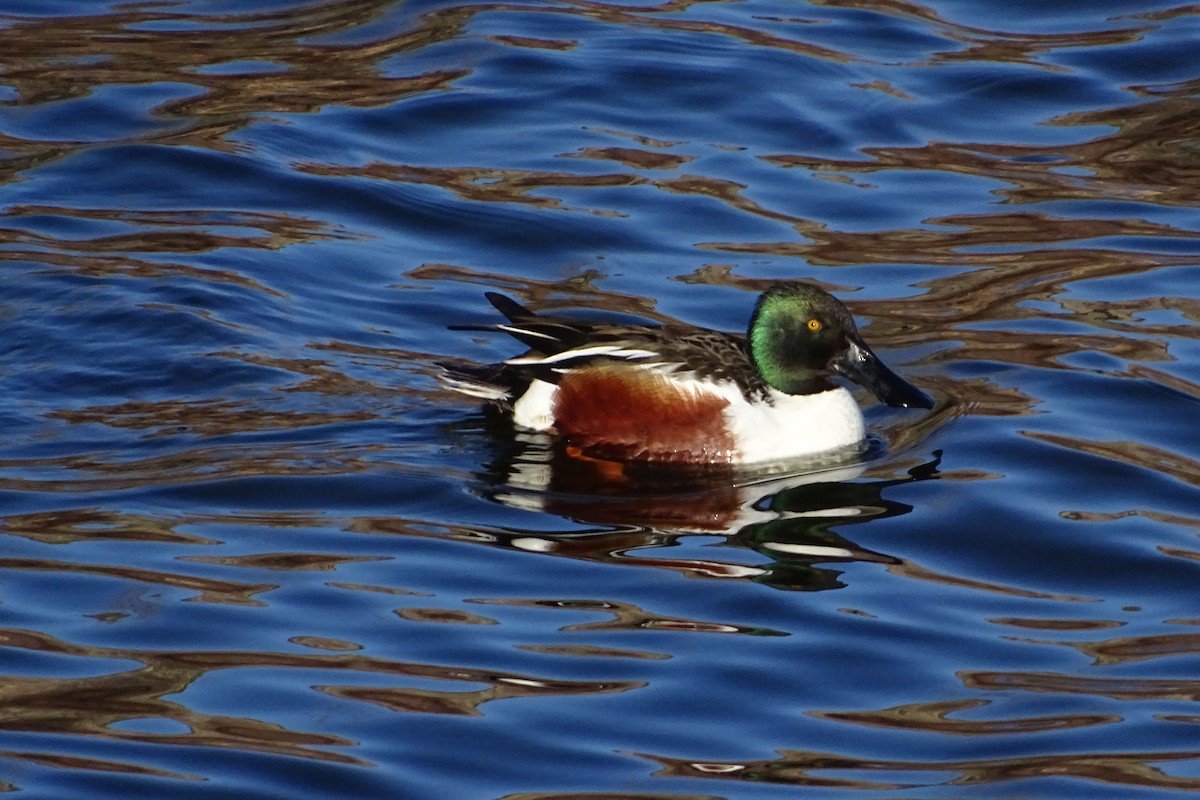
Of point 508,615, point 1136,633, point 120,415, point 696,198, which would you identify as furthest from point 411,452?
point 696,198

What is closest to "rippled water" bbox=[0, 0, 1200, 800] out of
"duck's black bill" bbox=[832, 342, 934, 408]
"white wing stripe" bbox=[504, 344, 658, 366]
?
"duck's black bill" bbox=[832, 342, 934, 408]

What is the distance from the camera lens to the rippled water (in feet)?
17.1

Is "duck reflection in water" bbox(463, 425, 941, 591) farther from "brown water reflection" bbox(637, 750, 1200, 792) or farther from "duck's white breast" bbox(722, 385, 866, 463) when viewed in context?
"brown water reflection" bbox(637, 750, 1200, 792)

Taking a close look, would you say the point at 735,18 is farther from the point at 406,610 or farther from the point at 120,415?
the point at 406,610

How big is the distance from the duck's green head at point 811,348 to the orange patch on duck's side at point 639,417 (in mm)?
370

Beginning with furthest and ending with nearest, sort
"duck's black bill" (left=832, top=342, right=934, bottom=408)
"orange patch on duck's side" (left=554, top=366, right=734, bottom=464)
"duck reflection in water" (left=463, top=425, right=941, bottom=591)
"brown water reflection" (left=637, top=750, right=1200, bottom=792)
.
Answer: "duck's black bill" (left=832, top=342, right=934, bottom=408), "orange patch on duck's side" (left=554, top=366, right=734, bottom=464), "duck reflection in water" (left=463, top=425, right=941, bottom=591), "brown water reflection" (left=637, top=750, right=1200, bottom=792)

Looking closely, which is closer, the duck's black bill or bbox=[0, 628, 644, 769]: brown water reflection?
bbox=[0, 628, 644, 769]: brown water reflection

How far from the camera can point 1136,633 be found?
6.00m

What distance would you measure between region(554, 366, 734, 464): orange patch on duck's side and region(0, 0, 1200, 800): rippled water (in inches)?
7.8

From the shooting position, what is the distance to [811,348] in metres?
7.85

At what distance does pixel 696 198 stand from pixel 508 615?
4.93 m

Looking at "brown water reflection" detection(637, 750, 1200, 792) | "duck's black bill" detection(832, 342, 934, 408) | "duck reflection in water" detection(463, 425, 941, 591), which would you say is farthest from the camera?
"duck's black bill" detection(832, 342, 934, 408)

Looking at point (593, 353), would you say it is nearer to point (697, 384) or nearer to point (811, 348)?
point (697, 384)

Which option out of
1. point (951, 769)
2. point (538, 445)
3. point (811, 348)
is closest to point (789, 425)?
point (811, 348)
